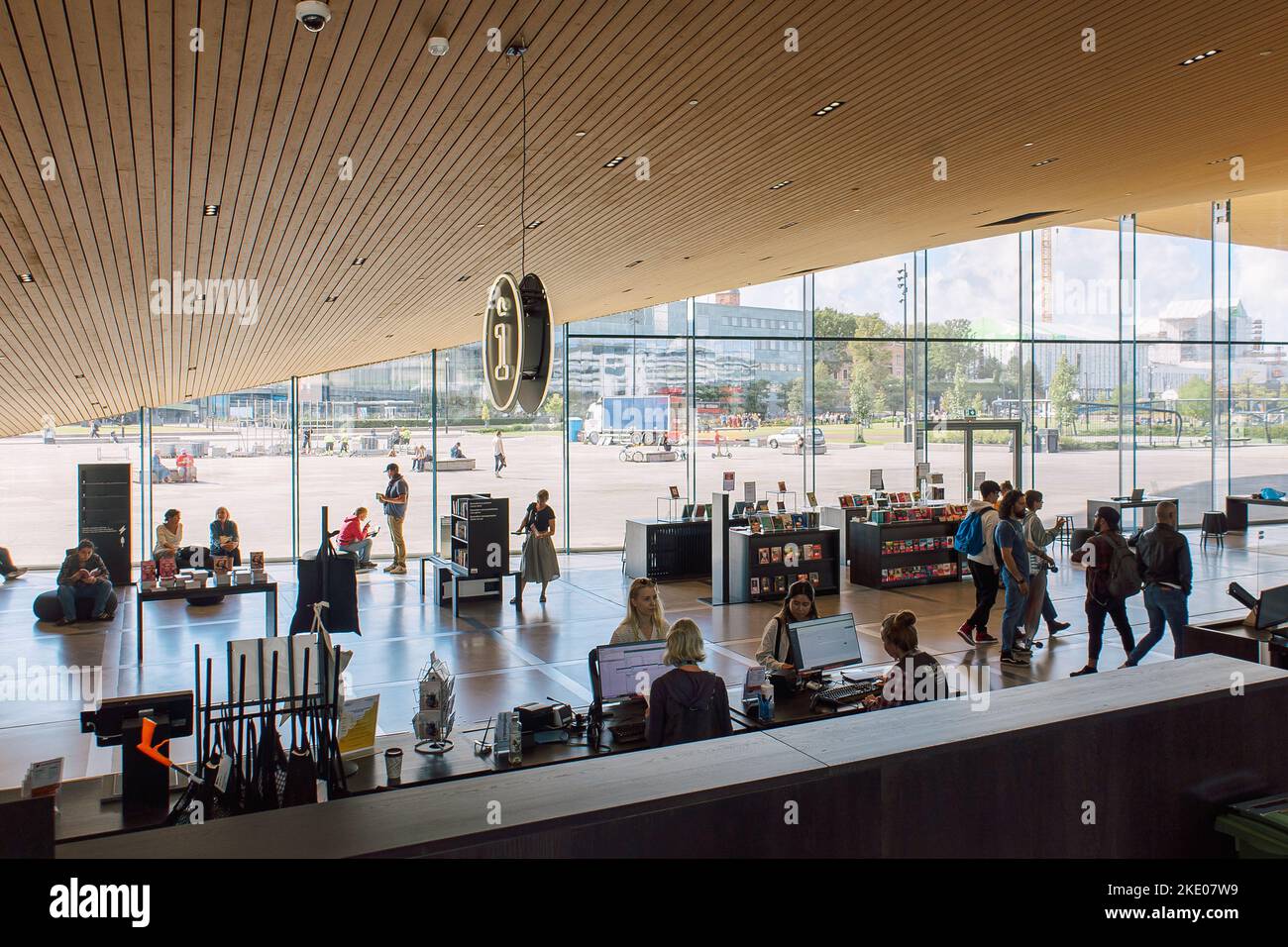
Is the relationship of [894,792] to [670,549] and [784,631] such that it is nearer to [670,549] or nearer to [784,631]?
[784,631]

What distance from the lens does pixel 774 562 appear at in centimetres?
1341

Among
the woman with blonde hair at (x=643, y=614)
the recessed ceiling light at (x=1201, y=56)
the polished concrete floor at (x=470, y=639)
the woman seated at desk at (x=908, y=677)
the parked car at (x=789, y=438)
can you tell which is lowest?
the polished concrete floor at (x=470, y=639)

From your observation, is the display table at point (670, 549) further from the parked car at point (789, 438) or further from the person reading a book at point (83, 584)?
the person reading a book at point (83, 584)

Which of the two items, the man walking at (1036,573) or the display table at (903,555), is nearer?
the man walking at (1036,573)

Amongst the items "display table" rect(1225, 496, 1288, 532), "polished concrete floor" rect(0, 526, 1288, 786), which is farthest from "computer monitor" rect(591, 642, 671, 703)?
"display table" rect(1225, 496, 1288, 532)

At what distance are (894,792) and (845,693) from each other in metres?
3.84

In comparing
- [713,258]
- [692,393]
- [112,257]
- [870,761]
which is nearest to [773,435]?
[692,393]

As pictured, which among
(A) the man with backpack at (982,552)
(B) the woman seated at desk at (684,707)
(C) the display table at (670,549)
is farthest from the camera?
(C) the display table at (670,549)

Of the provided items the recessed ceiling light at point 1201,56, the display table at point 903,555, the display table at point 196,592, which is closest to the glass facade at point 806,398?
the display table at point 903,555

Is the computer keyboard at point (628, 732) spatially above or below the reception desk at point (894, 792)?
below

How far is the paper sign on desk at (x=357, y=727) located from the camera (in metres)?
4.74

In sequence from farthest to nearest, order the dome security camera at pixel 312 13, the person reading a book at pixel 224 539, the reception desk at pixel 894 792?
the person reading a book at pixel 224 539 < the dome security camera at pixel 312 13 < the reception desk at pixel 894 792

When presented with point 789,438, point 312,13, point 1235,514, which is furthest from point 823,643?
point 1235,514
